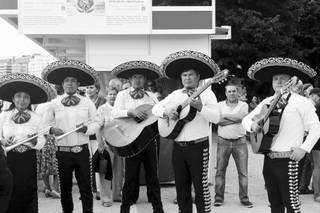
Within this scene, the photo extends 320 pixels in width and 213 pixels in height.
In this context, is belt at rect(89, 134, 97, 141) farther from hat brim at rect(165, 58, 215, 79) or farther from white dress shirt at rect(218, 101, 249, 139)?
hat brim at rect(165, 58, 215, 79)

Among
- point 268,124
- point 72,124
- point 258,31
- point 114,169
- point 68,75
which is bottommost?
point 114,169

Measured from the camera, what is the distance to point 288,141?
17.5ft

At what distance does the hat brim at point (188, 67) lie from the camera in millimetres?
6117

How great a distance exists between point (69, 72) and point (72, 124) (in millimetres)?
666

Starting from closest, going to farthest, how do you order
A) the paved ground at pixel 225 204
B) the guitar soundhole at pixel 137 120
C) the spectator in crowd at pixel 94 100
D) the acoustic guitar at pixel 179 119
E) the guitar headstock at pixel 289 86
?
the guitar headstock at pixel 289 86, the acoustic guitar at pixel 179 119, the guitar soundhole at pixel 137 120, the paved ground at pixel 225 204, the spectator in crowd at pixel 94 100

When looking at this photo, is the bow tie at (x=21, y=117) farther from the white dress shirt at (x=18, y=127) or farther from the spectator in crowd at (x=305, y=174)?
the spectator in crowd at (x=305, y=174)

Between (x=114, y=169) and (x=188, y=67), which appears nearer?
(x=188, y=67)

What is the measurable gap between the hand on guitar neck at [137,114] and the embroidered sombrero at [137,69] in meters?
0.54

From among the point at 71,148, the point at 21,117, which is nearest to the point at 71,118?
the point at 71,148

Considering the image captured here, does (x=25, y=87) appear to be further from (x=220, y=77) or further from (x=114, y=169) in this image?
(x=114, y=169)

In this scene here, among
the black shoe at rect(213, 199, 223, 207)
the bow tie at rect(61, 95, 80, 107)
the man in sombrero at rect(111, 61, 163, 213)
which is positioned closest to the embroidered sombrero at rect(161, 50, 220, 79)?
the man in sombrero at rect(111, 61, 163, 213)

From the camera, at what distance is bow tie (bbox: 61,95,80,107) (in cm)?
663

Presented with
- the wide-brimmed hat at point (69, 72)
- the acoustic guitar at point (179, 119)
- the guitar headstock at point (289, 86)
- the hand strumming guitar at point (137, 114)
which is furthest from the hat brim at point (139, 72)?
the guitar headstock at point (289, 86)

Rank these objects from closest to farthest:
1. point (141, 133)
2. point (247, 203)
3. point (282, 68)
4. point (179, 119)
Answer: point (282, 68)
point (179, 119)
point (141, 133)
point (247, 203)
